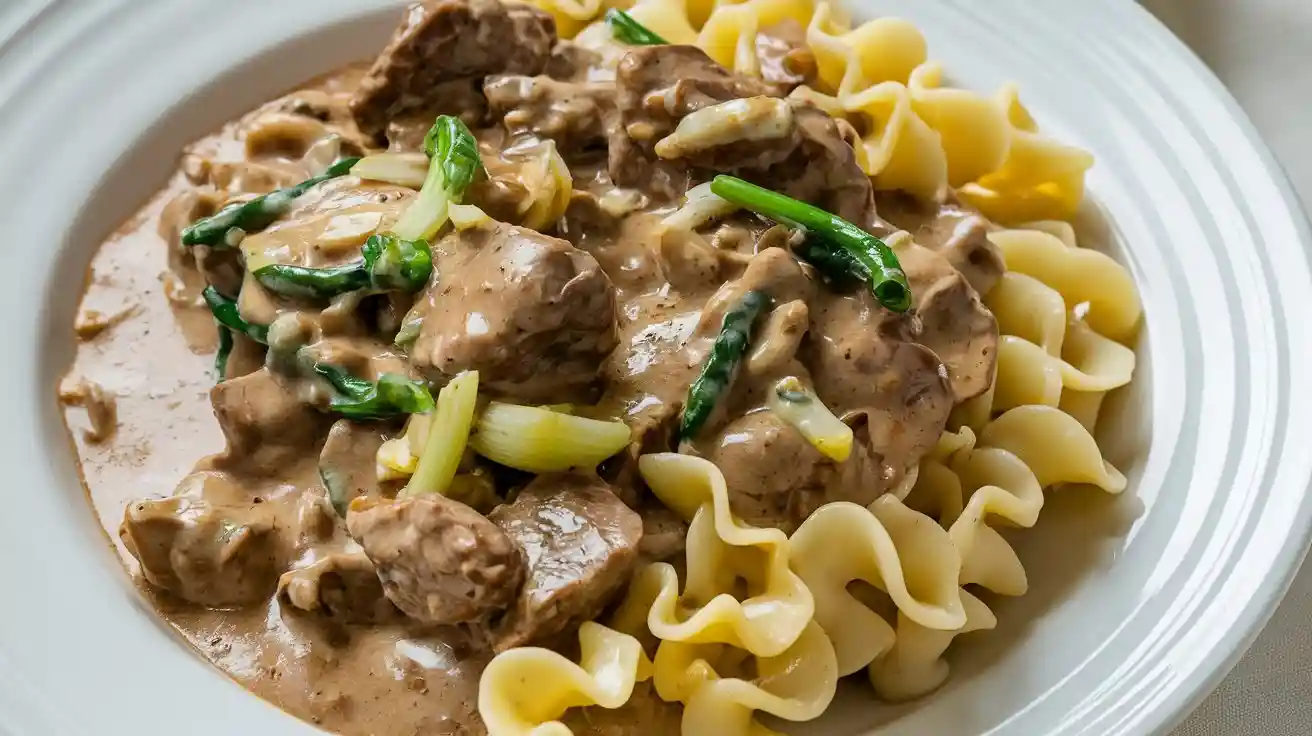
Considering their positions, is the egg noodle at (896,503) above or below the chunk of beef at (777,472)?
below

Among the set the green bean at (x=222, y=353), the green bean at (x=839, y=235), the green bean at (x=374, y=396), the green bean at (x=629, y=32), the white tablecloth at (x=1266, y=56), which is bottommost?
the white tablecloth at (x=1266, y=56)

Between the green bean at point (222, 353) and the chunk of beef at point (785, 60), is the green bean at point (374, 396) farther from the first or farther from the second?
the chunk of beef at point (785, 60)

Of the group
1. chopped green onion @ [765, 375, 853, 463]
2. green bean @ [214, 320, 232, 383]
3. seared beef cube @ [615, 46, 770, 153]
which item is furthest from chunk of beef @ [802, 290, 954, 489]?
green bean @ [214, 320, 232, 383]

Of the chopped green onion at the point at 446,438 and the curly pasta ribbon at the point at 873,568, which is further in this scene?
the curly pasta ribbon at the point at 873,568

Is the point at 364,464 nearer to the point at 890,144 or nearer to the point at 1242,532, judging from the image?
the point at 890,144

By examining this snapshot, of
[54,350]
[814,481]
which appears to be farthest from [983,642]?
[54,350]

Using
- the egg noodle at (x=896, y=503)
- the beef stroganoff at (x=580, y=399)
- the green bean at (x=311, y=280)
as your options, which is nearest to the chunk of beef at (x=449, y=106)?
the beef stroganoff at (x=580, y=399)

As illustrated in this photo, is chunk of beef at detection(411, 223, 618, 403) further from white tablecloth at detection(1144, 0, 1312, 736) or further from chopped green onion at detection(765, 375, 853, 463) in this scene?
white tablecloth at detection(1144, 0, 1312, 736)
